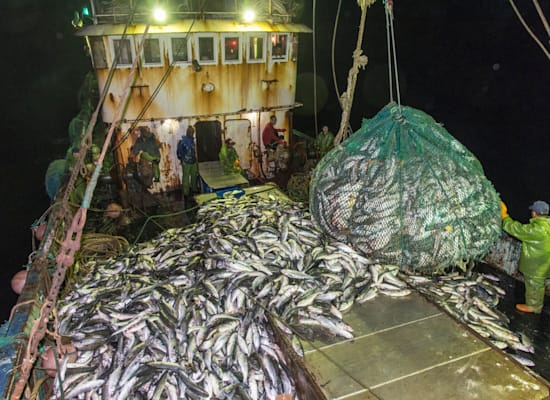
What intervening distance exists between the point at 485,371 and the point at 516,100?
3888 centimetres

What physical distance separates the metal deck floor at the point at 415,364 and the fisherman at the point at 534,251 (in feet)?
10.8

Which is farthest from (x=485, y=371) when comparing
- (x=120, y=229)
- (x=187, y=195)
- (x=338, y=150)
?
(x=187, y=195)

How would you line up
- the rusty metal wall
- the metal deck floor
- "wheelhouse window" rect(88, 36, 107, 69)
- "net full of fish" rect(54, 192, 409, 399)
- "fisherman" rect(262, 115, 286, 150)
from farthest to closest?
"fisherman" rect(262, 115, 286, 150) < the rusty metal wall < "wheelhouse window" rect(88, 36, 107, 69) < "net full of fish" rect(54, 192, 409, 399) < the metal deck floor

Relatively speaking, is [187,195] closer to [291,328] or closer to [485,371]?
[291,328]

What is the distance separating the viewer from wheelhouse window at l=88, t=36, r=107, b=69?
13406mm

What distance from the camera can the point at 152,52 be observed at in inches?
548

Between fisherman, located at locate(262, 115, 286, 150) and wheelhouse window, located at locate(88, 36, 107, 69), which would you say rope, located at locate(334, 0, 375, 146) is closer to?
fisherman, located at locate(262, 115, 286, 150)

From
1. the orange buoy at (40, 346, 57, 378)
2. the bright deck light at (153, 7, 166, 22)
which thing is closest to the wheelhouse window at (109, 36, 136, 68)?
the bright deck light at (153, 7, 166, 22)

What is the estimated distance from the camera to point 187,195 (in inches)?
580

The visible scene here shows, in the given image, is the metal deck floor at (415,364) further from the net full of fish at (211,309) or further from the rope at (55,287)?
the rope at (55,287)

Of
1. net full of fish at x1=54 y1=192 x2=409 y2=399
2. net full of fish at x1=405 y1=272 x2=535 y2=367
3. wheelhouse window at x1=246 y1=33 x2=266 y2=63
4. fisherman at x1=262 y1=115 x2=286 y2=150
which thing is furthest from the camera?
fisherman at x1=262 y1=115 x2=286 y2=150

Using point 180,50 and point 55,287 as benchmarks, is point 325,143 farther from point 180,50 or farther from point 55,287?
point 55,287

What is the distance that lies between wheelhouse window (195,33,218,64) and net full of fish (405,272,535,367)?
10642mm

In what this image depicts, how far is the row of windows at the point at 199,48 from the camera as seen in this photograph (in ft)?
44.5
